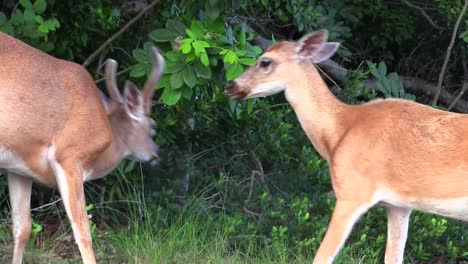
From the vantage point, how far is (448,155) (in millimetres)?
7012

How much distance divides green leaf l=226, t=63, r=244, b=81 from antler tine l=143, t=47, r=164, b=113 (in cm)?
49

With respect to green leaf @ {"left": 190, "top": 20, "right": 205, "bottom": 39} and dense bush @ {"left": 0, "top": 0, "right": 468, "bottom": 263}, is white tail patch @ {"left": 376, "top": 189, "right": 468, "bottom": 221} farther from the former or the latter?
green leaf @ {"left": 190, "top": 20, "right": 205, "bottom": 39}

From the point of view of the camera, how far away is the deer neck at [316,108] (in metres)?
7.52

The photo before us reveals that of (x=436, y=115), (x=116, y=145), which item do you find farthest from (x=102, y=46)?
(x=436, y=115)

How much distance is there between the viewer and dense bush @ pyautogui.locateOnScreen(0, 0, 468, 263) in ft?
25.4

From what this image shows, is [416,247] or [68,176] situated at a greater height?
[68,176]

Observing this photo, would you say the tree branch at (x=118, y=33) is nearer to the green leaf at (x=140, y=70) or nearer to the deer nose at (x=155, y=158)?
the green leaf at (x=140, y=70)

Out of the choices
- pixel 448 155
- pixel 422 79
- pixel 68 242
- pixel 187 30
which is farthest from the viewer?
pixel 422 79

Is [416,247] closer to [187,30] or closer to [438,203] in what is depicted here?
[438,203]

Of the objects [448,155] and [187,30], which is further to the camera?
[187,30]

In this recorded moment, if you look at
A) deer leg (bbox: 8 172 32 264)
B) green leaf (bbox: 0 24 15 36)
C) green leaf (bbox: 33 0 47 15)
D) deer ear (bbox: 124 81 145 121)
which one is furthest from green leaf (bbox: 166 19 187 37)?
deer leg (bbox: 8 172 32 264)

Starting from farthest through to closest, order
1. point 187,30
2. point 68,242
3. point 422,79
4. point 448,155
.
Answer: point 422,79
point 68,242
point 187,30
point 448,155

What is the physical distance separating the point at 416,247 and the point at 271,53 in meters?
2.22

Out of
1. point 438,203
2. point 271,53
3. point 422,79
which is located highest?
point 271,53
